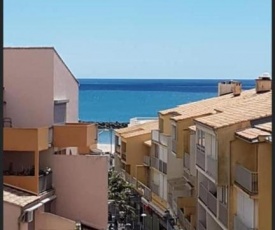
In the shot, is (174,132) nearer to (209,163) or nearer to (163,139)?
(163,139)

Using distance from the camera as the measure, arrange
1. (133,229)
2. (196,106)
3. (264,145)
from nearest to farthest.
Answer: (264,145) → (196,106) → (133,229)

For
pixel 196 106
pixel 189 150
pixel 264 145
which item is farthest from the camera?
pixel 196 106

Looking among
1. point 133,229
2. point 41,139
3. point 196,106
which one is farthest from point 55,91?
point 133,229

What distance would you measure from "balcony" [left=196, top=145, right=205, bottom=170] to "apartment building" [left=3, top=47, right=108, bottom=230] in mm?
1880

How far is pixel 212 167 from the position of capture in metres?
10.7

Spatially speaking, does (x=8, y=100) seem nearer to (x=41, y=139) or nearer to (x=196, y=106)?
(x=41, y=139)

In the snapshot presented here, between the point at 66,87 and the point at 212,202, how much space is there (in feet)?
9.83

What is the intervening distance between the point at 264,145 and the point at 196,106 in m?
7.96

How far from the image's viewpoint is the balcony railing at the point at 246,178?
8.36 metres

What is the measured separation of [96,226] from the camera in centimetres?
1022

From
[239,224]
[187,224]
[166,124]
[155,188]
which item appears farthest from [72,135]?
[155,188]

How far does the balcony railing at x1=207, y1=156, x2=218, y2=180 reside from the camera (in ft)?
33.8

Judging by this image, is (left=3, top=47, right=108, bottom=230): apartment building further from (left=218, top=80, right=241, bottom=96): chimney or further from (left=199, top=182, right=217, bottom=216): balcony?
(left=218, top=80, right=241, bottom=96): chimney

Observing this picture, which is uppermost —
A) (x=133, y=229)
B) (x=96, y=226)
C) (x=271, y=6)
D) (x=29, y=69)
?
(x=29, y=69)
